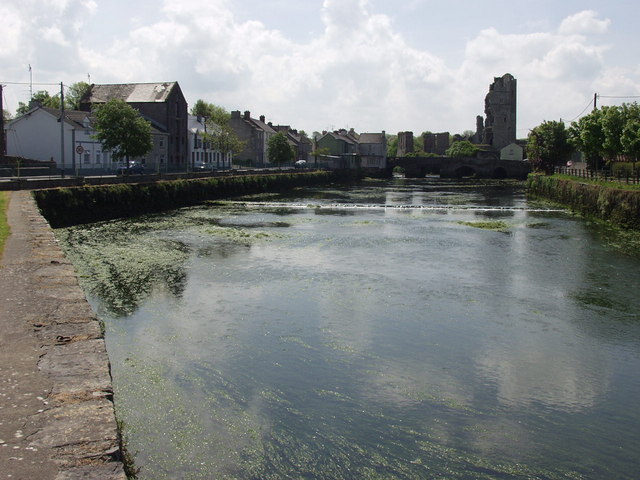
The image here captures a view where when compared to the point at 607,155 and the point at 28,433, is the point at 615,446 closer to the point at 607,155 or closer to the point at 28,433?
the point at 28,433

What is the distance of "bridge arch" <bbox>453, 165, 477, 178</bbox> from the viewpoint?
510 feet

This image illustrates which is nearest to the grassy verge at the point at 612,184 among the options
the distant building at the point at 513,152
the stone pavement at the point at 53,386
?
the stone pavement at the point at 53,386

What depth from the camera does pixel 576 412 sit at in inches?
491

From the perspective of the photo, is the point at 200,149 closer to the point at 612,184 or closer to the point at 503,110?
the point at 612,184

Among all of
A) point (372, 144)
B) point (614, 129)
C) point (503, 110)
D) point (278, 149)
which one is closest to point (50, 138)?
point (278, 149)

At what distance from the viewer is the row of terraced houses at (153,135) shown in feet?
240

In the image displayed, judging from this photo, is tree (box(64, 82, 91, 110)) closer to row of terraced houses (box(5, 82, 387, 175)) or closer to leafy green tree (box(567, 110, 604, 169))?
row of terraced houses (box(5, 82, 387, 175))

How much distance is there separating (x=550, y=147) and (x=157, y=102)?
56.0 m

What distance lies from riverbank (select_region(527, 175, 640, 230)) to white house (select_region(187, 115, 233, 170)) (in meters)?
52.0

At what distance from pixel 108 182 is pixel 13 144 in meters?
31.5

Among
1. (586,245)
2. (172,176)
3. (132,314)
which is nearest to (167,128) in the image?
(172,176)

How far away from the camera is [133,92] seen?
94.9 metres

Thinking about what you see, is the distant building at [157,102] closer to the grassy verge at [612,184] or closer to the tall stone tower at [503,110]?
the grassy verge at [612,184]

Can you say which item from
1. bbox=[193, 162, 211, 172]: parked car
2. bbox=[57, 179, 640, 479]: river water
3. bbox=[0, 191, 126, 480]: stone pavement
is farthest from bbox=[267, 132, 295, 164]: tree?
bbox=[0, 191, 126, 480]: stone pavement
